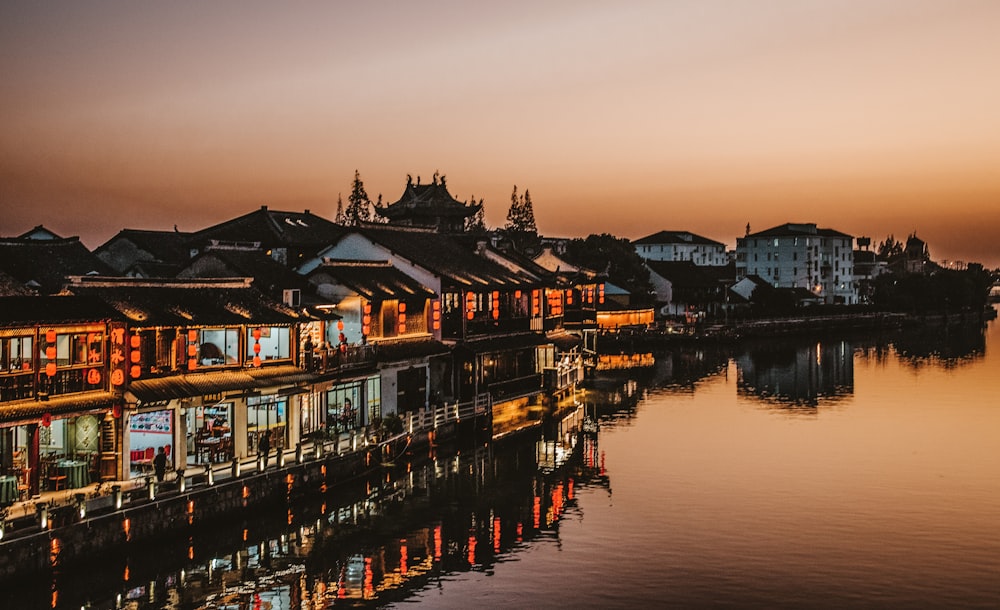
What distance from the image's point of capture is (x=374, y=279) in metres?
49.5

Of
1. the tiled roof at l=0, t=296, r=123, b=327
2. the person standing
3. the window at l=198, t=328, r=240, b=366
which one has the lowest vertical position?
the person standing

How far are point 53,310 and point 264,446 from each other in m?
8.78

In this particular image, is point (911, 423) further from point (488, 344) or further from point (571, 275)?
point (571, 275)

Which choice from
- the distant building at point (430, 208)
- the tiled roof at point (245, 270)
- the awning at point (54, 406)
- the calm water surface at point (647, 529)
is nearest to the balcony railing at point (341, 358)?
the tiled roof at point (245, 270)

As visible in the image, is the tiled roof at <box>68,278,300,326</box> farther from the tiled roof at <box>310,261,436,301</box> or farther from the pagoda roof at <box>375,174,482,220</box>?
the pagoda roof at <box>375,174,482,220</box>

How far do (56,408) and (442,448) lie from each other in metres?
21.1

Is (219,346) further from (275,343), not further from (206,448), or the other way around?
(206,448)

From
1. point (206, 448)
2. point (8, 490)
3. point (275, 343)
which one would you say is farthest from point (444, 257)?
point (8, 490)

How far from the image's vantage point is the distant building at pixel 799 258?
186 meters

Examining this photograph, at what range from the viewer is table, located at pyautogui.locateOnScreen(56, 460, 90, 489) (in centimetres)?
3000

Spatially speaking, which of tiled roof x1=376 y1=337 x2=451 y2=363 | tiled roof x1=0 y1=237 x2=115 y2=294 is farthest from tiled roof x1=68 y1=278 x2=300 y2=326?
tiled roof x1=0 y1=237 x2=115 y2=294

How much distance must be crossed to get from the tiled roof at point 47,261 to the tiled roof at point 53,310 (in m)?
25.1

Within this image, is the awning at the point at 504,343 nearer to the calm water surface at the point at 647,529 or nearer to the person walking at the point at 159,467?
the calm water surface at the point at 647,529

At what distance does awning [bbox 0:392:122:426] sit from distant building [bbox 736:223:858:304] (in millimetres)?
163607
